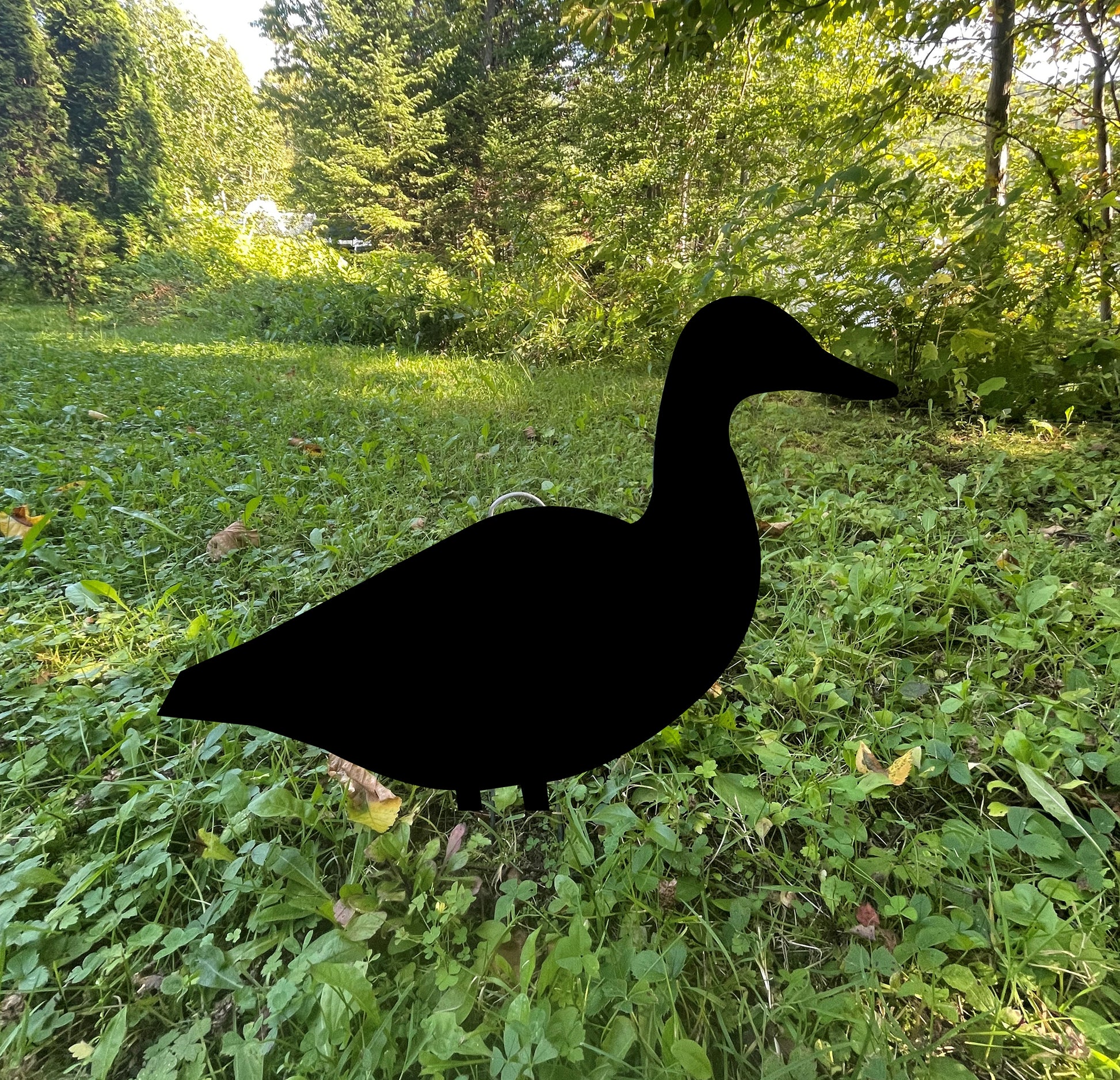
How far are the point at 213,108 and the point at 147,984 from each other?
20.8 metres

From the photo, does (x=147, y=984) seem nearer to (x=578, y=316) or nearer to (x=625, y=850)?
(x=625, y=850)

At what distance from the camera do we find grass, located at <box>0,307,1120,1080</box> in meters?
0.74

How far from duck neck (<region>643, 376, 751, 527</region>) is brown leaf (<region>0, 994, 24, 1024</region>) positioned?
1.10 meters

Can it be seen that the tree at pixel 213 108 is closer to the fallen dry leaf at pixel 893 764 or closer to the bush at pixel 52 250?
the bush at pixel 52 250

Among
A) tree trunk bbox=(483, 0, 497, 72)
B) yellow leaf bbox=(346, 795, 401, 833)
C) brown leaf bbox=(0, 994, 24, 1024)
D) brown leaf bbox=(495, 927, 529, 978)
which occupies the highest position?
tree trunk bbox=(483, 0, 497, 72)

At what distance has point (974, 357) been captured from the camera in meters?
2.84

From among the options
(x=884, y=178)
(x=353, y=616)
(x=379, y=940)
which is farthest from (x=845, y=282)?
(x=379, y=940)

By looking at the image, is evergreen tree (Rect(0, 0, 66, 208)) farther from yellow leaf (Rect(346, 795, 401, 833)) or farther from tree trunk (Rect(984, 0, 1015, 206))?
yellow leaf (Rect(346, 795, 401, 833))

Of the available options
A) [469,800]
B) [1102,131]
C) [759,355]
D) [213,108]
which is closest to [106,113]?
[213,108]

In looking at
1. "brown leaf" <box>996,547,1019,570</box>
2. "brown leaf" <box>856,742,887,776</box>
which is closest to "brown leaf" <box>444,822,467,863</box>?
"brown leaf" <box>856,742,887,776</box>

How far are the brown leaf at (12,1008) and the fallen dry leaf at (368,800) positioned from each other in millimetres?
460

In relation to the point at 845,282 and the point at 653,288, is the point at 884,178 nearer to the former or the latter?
the point at 845,282

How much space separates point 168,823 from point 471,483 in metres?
1.56

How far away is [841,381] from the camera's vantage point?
839mm
